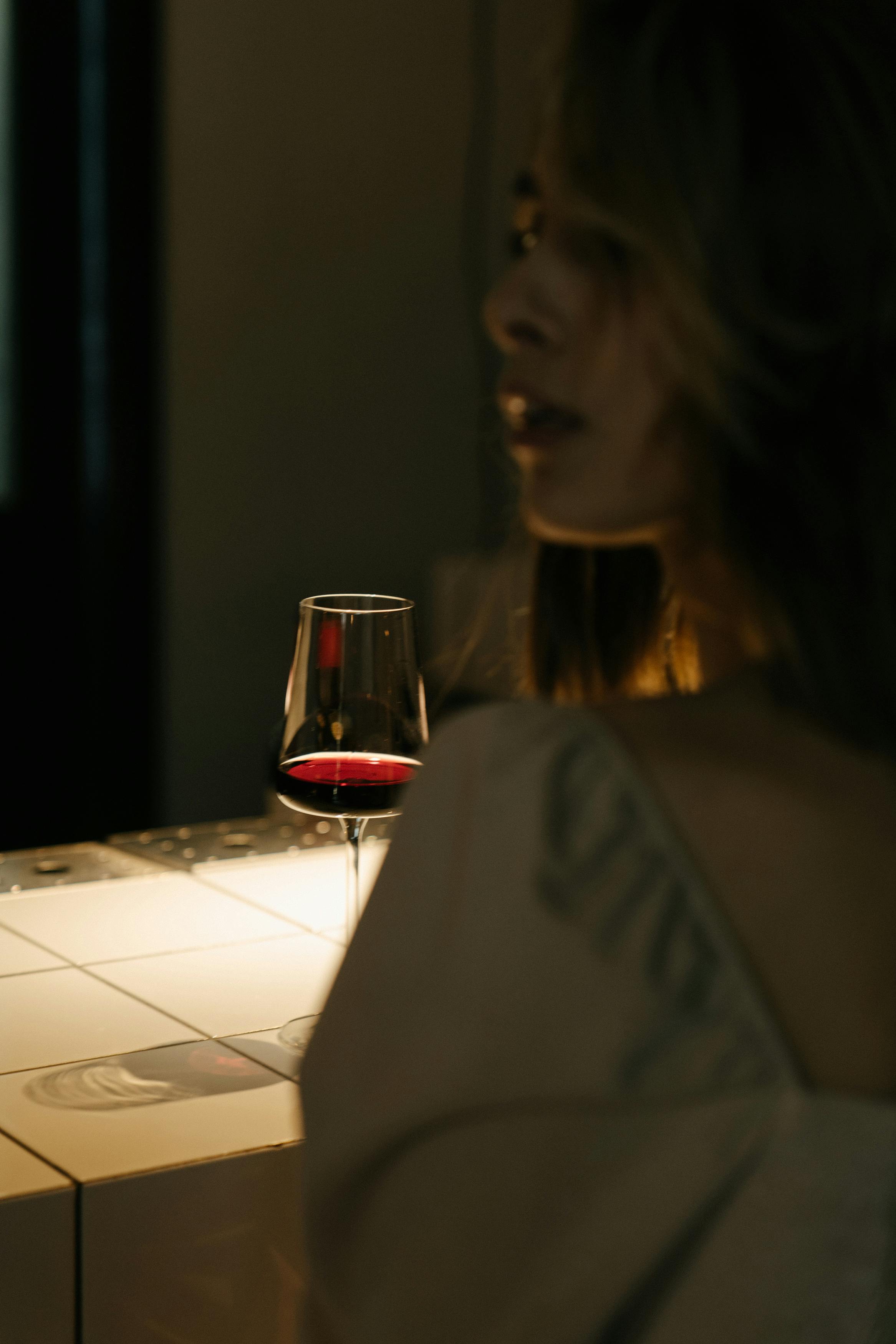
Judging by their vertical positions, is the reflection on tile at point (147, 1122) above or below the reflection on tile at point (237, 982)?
above

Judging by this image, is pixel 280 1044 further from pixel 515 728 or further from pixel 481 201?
pixel 481 201

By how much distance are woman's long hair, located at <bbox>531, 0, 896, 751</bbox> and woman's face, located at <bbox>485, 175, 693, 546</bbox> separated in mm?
15

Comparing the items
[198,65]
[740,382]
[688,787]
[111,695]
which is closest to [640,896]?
[688,787]

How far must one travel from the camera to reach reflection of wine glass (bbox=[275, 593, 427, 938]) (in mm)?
930

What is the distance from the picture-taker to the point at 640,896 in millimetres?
477

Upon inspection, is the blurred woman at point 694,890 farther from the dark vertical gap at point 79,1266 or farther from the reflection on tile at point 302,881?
the reflection on tile at point 302,881

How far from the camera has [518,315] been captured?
572mm

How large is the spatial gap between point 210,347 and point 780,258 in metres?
3.17

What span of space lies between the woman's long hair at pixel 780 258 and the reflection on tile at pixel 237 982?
51 centimetres

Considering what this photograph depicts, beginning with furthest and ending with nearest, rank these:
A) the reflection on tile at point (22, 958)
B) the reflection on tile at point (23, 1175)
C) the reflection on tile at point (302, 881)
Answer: the reflection on tile at point (302, 881)
the reflection on tile at point (22, 958)
the reflection on tile at point (23, 1175)

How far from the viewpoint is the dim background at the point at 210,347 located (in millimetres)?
3359

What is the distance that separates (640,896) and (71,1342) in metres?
0.42

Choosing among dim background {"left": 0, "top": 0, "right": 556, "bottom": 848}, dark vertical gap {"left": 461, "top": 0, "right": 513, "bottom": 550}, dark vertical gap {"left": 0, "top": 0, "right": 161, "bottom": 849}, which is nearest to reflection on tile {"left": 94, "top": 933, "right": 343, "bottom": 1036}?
dim background {"left": 0, "top": 0, "right": 556, "bottom": 848}

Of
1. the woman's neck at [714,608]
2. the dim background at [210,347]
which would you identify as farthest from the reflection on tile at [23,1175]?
the dim background at [210,347]
